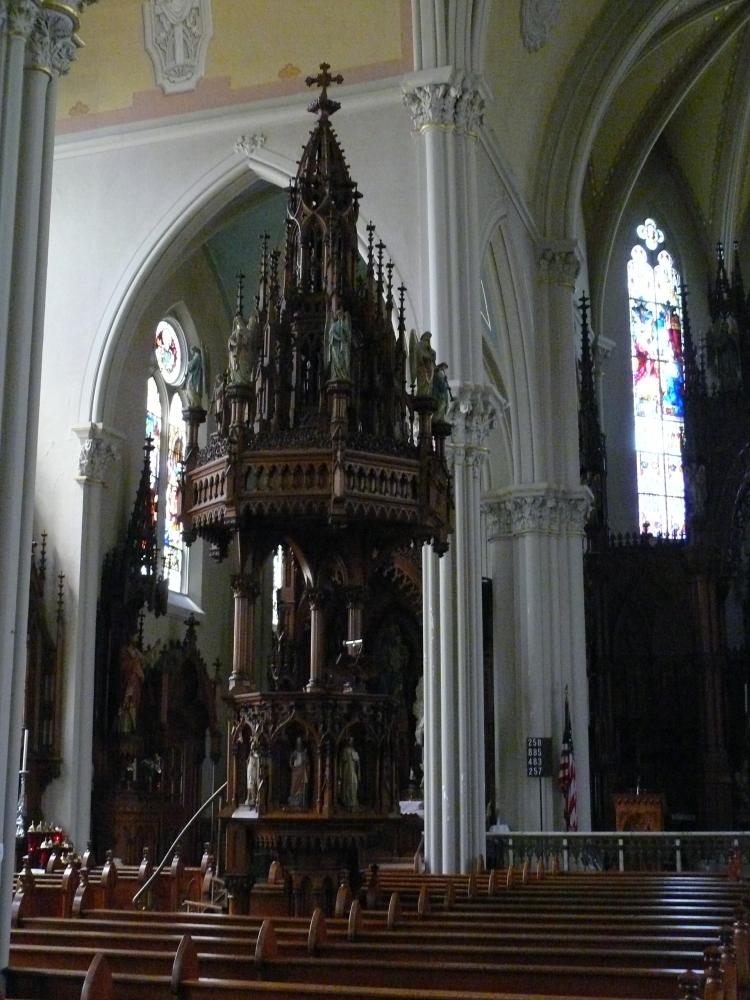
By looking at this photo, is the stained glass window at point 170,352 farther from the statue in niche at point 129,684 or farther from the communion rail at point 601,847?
the communion rail at point 601,847

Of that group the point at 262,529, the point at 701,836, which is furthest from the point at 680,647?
the point at 262,529

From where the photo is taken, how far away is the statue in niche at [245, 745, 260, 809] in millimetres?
9363

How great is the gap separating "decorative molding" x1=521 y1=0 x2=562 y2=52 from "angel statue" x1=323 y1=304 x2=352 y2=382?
11.0 meters

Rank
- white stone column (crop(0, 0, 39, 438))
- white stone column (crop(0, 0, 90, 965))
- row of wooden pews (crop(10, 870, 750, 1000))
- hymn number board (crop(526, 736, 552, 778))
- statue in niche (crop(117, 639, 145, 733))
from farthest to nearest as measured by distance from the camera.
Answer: hymn number board (crop(526, 736, 552, 778))
statue in niche (crop(117, 639, 145, 733))
white stone column (crop(0, 0, 39, 438))
white stone column (crop(0, 0, 90, 965))
row of wooden pews (crop(10, 870, 750, 1000))

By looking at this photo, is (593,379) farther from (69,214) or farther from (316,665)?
(316,665)

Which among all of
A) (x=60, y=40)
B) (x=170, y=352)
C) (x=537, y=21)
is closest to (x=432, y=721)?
(x=60, y=40)

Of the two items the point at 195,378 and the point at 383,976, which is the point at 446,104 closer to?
the point at 195,378

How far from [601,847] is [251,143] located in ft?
34.6

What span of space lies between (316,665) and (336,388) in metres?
2.08

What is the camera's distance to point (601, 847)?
16.2 metres

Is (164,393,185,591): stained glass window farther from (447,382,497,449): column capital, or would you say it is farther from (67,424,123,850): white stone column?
(447,382,497,449): column capital

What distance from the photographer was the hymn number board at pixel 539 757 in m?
19.3

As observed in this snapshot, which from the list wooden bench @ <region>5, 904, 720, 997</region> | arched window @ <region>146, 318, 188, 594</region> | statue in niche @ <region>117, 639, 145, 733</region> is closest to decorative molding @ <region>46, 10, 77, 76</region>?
wooden bench @ <region>5, 904, 720, 997</region>

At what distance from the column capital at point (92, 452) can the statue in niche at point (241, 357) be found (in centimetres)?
874
